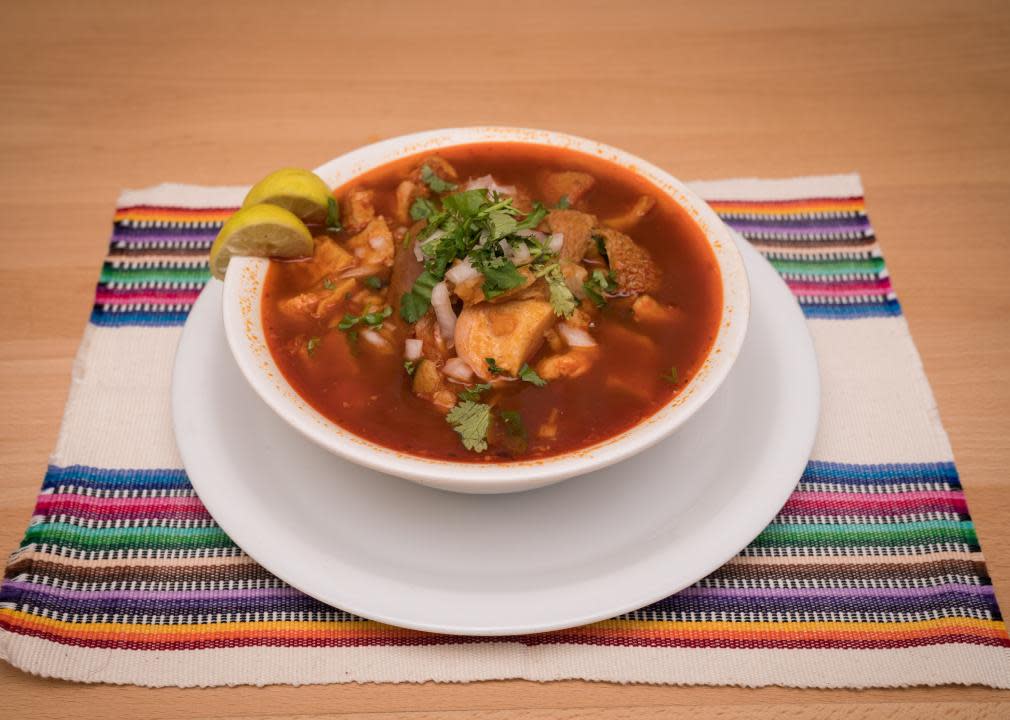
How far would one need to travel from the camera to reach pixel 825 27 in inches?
200

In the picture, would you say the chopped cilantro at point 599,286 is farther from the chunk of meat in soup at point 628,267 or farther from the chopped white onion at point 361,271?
the chopped white onion at point 361,271

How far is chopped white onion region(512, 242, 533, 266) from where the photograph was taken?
271cm

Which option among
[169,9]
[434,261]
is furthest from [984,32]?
[169,9]

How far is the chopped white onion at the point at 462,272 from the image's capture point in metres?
2.68

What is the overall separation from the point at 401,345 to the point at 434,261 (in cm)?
26

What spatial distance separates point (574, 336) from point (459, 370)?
1.16 ft

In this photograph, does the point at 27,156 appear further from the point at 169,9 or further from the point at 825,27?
the point at 825,27

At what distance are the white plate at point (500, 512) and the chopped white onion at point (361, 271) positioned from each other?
497mm

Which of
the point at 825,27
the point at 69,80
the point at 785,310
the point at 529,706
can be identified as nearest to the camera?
the point at 529,706

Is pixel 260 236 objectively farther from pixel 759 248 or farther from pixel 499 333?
pixel 759 248

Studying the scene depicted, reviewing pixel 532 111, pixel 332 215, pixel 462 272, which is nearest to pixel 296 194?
pixel 332 215

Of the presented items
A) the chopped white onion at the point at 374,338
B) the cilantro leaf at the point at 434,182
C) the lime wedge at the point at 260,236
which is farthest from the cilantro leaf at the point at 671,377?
the lime wedge at the point at 260,236

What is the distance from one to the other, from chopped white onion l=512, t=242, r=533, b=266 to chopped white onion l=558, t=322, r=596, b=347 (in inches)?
8.3

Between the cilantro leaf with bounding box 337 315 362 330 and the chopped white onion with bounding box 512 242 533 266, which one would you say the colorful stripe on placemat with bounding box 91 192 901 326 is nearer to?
the cilantro leaf with bounding box 337 315 362 330
